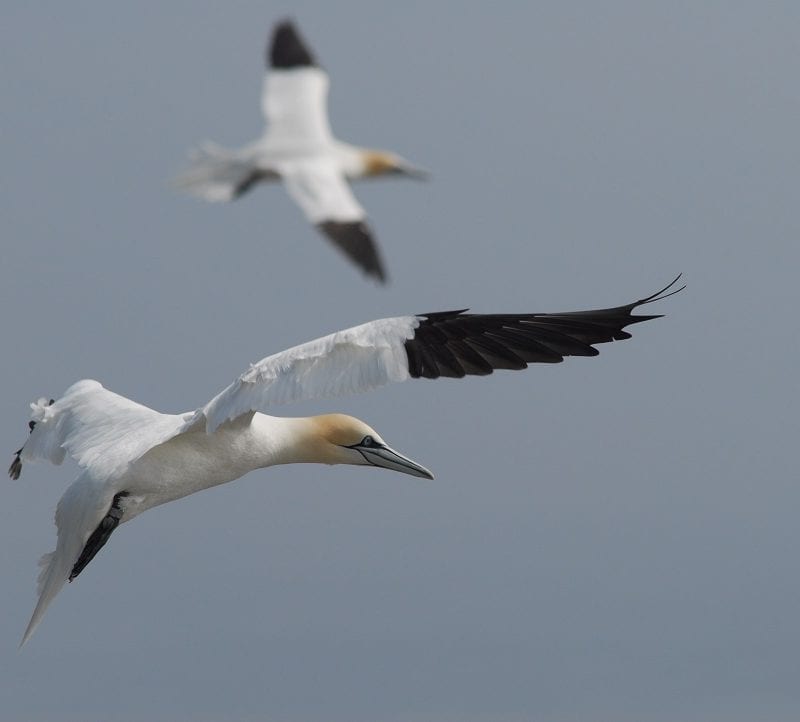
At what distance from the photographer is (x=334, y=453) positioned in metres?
8.82

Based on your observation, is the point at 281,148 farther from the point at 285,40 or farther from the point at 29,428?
the point at 29,428

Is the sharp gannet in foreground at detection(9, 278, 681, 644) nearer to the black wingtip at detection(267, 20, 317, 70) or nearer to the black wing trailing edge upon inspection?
the black wing trailing edge

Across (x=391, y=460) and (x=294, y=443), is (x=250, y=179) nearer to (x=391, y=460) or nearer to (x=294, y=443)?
(x=294, y=443)

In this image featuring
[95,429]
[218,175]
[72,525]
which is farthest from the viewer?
[218,175]

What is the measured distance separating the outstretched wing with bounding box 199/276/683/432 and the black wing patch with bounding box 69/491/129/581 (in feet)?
3.23

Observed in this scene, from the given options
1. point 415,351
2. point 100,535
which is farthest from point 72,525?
point 415,351

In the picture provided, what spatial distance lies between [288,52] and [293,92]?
0.62m

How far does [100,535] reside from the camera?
26.9 ft

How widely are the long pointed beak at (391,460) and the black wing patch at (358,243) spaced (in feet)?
9.85

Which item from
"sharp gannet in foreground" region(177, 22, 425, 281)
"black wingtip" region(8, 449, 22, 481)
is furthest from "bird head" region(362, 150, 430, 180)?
"black wingtip" region(8, 449, 22, 481)

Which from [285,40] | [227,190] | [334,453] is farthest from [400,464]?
[285,40]

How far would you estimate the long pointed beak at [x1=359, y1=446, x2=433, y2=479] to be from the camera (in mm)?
8789

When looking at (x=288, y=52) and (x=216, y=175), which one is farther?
(x=288, y=52)

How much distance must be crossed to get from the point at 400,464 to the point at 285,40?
25.3 feet
